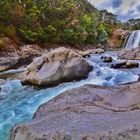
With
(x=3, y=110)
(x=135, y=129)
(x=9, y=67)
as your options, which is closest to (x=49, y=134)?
(x=135, y=129)

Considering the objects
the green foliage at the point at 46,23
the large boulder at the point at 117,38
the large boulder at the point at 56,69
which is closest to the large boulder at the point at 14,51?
the green foliage at the point at 46,23

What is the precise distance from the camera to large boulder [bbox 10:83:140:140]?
4.22 m

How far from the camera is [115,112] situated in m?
5.61

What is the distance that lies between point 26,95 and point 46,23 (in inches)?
1255

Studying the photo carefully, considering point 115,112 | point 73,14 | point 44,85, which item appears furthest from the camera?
point 73,14

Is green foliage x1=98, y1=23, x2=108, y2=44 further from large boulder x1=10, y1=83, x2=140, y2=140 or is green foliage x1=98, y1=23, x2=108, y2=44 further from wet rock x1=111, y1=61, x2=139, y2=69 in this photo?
large boulder x1=10, y1=83, x2=140, y2=140

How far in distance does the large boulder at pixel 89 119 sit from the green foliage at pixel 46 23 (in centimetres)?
2823

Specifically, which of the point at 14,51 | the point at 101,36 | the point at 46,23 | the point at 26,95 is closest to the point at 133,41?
the point at 46,23

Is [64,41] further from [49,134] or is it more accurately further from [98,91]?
[49,134]

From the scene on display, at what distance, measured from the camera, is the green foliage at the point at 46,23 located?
36219 mm

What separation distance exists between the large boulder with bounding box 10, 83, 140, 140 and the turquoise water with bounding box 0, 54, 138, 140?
1.65 metres

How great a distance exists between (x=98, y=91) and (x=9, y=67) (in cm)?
1360

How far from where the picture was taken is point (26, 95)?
38.2ft

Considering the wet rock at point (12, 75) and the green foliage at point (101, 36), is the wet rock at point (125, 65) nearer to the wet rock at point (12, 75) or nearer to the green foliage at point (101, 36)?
the wet rock at point (12, 75)
